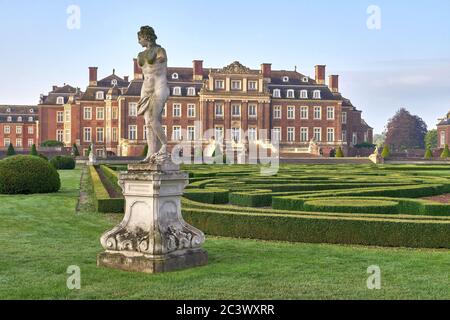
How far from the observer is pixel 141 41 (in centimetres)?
739

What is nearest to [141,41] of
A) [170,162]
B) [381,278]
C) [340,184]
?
[170,162]

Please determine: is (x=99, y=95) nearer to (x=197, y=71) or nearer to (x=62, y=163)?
(x=197, y=71)

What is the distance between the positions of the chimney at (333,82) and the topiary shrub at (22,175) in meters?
49.7

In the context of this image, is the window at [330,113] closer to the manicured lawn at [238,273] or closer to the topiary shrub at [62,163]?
the topiary shrub at [62,163]

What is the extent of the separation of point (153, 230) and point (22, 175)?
11561mm

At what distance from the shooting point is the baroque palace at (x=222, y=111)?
57.0 meters

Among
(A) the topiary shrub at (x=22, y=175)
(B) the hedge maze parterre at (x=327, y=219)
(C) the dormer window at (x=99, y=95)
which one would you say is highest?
(C) the dormer window at (x=99, y=95)

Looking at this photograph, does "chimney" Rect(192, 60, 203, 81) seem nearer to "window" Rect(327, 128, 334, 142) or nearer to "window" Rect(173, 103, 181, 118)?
"window" Rect(173, 103, 181, 118)

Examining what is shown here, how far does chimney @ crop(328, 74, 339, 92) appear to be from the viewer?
206 feet

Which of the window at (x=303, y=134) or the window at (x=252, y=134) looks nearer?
the window at (x=252, y=134)

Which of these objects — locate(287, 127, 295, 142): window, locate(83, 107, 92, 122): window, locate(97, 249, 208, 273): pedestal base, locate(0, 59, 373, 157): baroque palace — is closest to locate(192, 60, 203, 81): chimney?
locate(0, 59, 373, 157): baroque palace

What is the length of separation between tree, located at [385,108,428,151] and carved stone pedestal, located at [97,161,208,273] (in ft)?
274

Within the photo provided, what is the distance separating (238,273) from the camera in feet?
22.0

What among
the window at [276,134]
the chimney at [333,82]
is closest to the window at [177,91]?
the window at [276,134]
